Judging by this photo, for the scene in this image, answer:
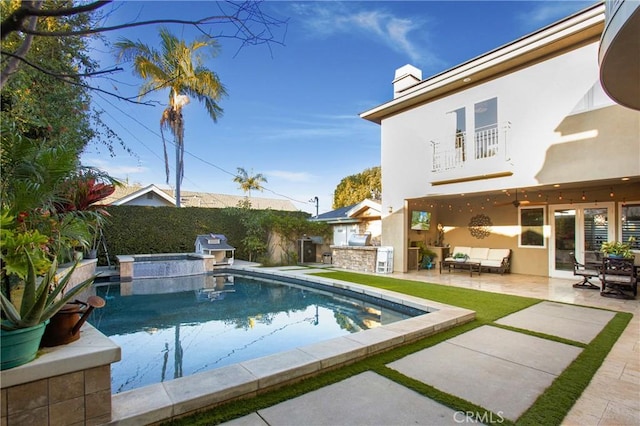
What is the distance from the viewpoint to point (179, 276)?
1239 cm

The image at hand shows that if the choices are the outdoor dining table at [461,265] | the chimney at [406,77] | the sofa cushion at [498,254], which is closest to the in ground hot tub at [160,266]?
the outdoor dining table at [461,265]

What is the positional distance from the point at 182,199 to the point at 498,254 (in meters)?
23.7

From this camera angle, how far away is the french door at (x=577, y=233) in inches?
390

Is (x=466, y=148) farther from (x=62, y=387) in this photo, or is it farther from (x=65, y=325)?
(x=62, y=387)

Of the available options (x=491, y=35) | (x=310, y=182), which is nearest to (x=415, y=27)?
(x=491, y=35)

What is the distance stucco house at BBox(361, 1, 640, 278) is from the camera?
25.2 ft

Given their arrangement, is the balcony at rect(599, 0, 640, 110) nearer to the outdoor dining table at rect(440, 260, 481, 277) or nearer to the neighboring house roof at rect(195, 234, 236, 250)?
the outdoor dining table at rect(440, 260, 481, 277)

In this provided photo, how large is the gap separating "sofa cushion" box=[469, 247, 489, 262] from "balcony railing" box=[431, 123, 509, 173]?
4089mm

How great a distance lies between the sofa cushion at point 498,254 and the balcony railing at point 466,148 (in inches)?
165

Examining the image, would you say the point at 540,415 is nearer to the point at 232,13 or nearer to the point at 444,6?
the point at 232,13

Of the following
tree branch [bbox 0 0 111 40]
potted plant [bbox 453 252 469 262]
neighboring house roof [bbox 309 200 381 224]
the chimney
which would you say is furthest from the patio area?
the chimney

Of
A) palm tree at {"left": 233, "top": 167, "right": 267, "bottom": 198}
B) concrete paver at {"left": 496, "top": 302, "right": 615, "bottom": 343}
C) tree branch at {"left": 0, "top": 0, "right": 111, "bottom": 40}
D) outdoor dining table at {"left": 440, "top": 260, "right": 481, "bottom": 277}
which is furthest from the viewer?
palm tree at {"left": 233, "top": 167, "right": 267, "bottom": 198}

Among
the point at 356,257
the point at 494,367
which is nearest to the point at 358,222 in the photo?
the point at 356,257

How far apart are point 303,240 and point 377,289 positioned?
28.4 ft
